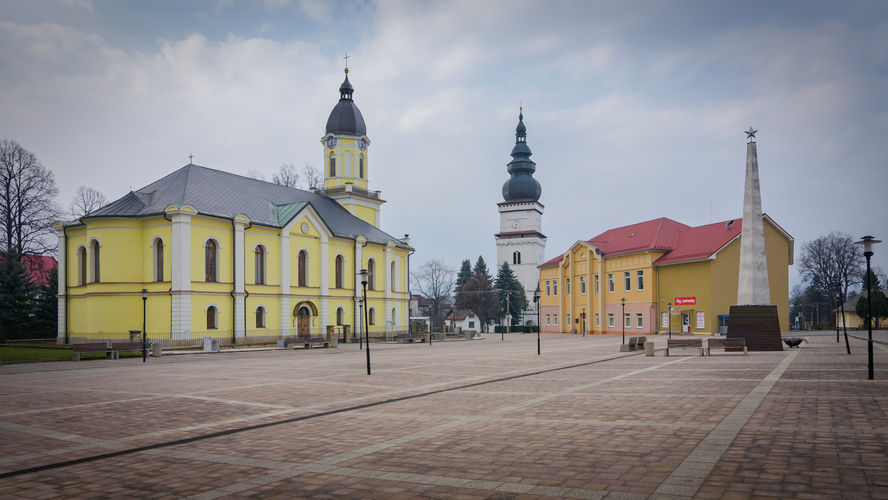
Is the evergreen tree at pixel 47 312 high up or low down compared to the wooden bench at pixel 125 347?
up

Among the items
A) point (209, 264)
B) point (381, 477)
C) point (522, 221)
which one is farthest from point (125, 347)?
point (522, 221)

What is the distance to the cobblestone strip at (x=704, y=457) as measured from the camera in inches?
223

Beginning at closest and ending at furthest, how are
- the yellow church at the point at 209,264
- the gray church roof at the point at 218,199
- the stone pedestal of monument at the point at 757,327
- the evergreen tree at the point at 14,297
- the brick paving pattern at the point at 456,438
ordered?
1. the brick paving pattern at the point at 456,438
2. the stone pedestal of monument at the point at 757,327
3. the yellow church at the point at 209,264
4. the gray church roof at the point at 218,199
5. the evergreen tree at the point at 14,297

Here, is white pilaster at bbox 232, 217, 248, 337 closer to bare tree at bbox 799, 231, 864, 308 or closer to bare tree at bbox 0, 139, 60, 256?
bare tree at bbox 0, 139, 60, 256

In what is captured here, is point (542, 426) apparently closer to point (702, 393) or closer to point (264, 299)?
point (702, 393)

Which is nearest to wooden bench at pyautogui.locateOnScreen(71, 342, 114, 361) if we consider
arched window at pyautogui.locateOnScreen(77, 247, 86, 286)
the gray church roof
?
the gray church roof

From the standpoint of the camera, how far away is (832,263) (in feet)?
236

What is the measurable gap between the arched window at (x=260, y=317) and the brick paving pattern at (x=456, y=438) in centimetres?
2689

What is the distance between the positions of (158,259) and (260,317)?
312 inches

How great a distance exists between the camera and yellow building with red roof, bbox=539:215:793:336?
5134 cm

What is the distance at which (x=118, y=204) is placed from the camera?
4003 centimetres

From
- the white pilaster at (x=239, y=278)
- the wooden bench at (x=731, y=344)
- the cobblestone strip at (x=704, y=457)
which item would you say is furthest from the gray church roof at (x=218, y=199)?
the cobblestone strip at (x=704, y=457)

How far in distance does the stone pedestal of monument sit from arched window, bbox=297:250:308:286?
101ft

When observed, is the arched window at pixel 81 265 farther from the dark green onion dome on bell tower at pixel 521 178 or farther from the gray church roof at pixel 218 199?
the dark green onion dome on bell tower at pixel 521 178
